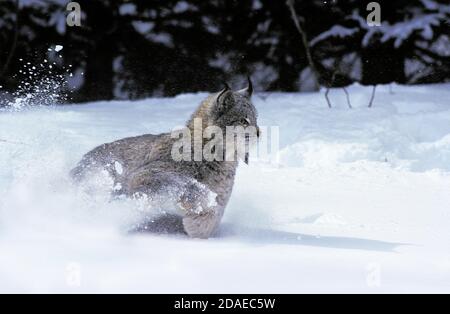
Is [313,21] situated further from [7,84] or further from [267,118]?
[7,84]

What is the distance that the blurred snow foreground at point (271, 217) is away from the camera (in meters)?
3.74

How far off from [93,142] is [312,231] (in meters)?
3.01

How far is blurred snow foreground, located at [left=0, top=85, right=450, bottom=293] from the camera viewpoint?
12.3 ft

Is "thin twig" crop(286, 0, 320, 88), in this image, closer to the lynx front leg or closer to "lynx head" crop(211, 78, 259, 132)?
"lynx head" crop(211, 78, 259, 132)

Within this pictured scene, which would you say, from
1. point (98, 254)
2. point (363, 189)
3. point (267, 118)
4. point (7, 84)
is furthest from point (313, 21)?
point (98, 254)

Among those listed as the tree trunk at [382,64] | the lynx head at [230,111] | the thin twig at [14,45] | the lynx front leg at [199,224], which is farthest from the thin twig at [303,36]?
the lynx front leg at [199,224]

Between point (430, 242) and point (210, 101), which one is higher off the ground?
point (210, 101)

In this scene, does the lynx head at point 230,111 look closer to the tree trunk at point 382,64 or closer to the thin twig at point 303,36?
the thin twig at point 303,36

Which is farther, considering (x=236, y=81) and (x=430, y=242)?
(x=236, y=81)

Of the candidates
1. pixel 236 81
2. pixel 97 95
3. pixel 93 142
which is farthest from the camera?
pixel 97 95

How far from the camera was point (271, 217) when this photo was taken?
5.44m

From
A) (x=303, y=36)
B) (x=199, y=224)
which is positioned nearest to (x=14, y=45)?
(x=303, y=36)

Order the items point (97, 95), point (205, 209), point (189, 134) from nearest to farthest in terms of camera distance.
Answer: point (205, 209)
point (189, 134)
point (97, 95)

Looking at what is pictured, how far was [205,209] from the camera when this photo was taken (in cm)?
477
